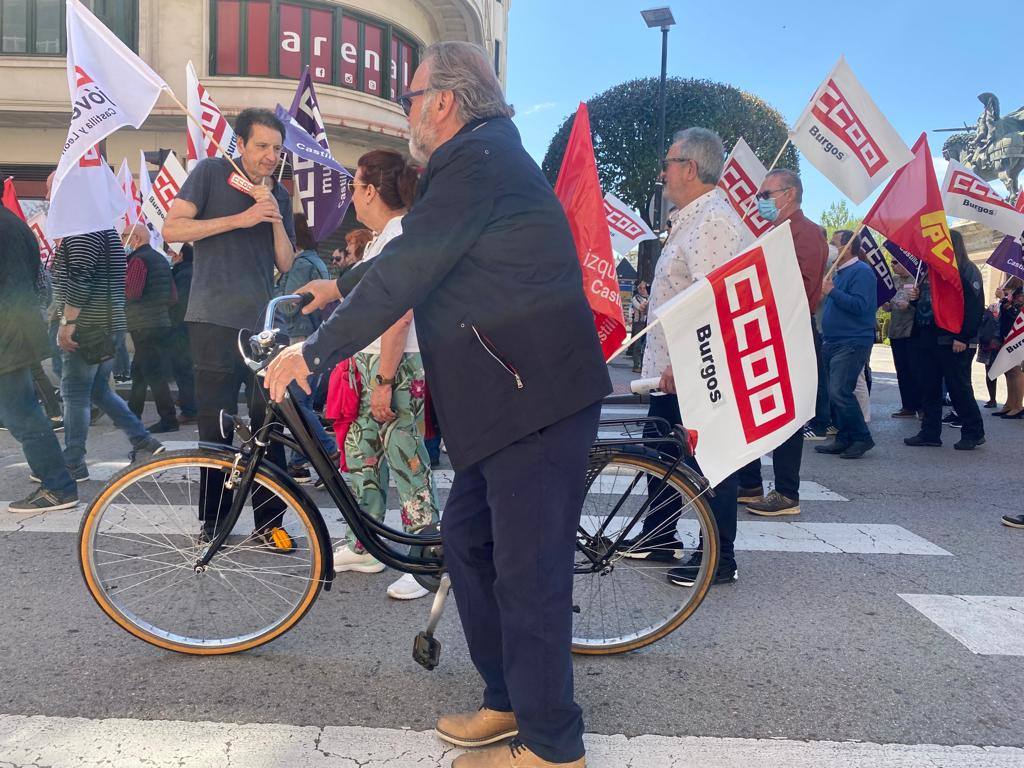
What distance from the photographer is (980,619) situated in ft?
11.5

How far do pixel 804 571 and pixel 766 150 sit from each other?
25.8 m

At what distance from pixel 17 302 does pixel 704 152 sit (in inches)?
144

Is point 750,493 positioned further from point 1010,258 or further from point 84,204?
point 1010,258

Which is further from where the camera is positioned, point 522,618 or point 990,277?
point 990,277

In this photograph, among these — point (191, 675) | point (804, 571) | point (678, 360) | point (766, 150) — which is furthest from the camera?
point (766, 150)

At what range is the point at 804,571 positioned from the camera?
414 cm

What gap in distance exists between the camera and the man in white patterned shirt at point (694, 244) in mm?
3705

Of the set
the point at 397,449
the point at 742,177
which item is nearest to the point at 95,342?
the point at 397,449

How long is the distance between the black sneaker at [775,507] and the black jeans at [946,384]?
10.5ft

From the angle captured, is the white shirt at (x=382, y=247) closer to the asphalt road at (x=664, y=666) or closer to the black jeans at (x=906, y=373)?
the asphalt road at (x=664, y=666)

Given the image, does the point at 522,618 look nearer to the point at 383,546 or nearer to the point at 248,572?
the point at 383,546

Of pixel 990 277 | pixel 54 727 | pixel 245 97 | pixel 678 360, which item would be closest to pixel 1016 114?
pixel 990 277

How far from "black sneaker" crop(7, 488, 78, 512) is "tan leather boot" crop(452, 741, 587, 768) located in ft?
11.4

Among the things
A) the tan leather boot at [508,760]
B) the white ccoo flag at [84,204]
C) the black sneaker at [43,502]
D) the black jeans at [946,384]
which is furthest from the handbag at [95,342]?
the black jeans at [946,384]
